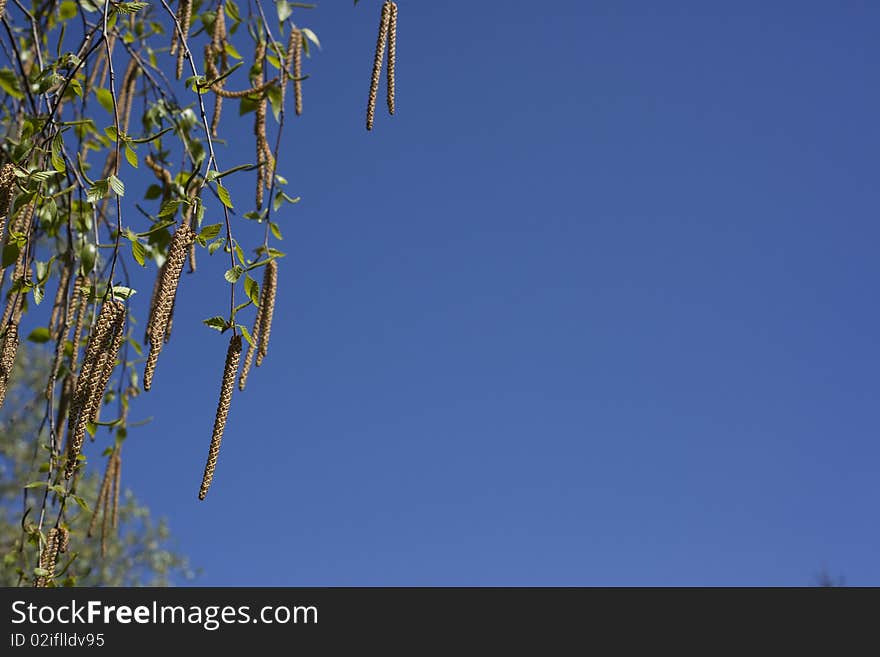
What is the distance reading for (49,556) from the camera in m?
2.62

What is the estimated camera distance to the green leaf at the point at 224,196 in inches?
82.7

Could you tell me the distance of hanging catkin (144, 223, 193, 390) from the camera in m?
1.83

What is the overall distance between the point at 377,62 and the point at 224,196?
533 mm

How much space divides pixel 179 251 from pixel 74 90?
786 mm

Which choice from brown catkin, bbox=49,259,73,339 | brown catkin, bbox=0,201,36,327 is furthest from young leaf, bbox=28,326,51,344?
brown catkin, bbox=0,201,36,327

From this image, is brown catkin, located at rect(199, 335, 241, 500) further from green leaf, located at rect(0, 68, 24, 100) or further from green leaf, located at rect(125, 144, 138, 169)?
green leaf, located at rect(0, 68, 24, 100)

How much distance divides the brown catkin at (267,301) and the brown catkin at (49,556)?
957mm

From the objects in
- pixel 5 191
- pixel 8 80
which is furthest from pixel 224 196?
pixel 8 80

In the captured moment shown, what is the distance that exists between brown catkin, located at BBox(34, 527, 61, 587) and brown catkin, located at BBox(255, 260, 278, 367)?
0.96m
